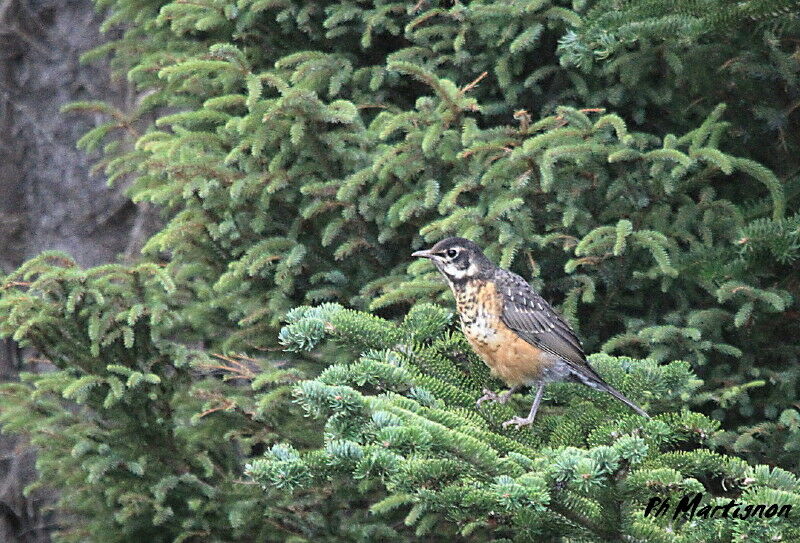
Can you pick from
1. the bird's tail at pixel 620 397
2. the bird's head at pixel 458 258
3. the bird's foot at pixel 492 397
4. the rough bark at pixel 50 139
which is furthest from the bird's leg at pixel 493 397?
the rough bark at pixel 50 139

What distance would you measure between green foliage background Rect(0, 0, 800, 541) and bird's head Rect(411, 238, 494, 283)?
0.20 m

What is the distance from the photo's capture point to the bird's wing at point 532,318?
4336mm

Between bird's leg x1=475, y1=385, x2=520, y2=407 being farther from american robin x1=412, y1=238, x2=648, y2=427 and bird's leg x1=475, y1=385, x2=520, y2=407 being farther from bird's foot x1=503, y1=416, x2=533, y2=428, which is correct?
bird's foot x1=503, y1=416, x2=533, y2=428

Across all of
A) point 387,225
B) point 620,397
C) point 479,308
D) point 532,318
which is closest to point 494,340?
point 479,308

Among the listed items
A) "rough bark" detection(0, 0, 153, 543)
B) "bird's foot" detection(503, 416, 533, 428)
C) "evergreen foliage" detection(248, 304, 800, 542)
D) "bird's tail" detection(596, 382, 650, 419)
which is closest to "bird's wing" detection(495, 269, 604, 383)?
"bird's tail" detection(596, 382, 650, 419)

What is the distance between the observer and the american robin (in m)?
4.15

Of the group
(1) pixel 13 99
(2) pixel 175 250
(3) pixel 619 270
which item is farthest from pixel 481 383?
(1) pixel 13 99

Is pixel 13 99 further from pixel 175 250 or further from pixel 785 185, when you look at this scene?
pixel 785 185

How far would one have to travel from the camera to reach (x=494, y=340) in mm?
4176

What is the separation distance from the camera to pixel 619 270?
14.9ft

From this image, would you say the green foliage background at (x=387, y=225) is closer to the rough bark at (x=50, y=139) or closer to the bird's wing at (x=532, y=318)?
the bird's wing at (x=532, y=318)

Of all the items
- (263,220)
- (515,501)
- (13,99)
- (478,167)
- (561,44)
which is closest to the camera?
(515,501)

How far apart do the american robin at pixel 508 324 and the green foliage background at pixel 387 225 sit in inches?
5.5

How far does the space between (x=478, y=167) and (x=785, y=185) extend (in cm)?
144
